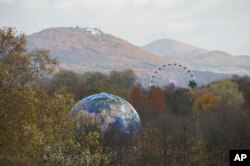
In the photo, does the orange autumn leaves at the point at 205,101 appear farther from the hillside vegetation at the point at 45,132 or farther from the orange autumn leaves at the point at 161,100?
the hillside vegetation at the point at 45,132

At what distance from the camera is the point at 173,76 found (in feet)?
268

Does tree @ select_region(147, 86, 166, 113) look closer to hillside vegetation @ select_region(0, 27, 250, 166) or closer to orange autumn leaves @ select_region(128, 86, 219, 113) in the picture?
orange autumn leaves @ select_region(128, 86, 219, 113)

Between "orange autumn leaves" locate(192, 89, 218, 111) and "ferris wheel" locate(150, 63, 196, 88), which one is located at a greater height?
"ferris wheel" locate(150, 63, 196, 88)

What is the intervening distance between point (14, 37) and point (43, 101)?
2.50 m

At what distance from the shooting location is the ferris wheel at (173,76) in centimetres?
8025

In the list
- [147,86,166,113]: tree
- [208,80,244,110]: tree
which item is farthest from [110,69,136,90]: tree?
[208,80,244,110]: tree

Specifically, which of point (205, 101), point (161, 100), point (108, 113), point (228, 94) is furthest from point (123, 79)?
point (108, 113)

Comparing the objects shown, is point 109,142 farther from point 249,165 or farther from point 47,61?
point 249,165

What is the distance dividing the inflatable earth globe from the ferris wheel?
46134 mm

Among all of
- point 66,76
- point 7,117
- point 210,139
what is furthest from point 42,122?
point 66,76

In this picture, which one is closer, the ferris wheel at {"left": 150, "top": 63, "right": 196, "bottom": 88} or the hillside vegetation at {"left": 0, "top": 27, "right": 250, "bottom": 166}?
the hillside vegetation at {"left": 0, "top": 27, "right": 250, "bottom": 166}

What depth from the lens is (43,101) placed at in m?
18.9

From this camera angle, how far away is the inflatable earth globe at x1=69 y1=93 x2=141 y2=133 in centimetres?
2858

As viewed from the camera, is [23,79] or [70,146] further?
[23,79]
